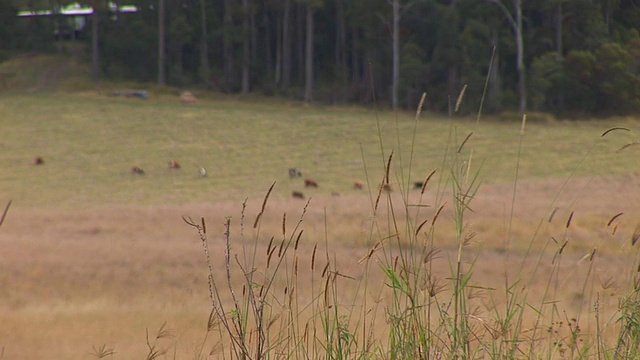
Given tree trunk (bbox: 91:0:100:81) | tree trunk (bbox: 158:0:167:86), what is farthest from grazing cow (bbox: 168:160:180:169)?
tree trunk (bbox: 91:0:100:81)

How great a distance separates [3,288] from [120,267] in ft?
3.08

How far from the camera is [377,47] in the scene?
32.0m

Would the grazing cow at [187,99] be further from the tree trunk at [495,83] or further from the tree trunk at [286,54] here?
the tree trunk at [495,83]

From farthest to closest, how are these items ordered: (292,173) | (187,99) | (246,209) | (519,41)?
(187,99)
(519,41)
(292,173)
(246,209)

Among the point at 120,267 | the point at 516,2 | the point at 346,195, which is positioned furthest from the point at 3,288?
the point at 516,2

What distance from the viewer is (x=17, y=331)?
5301mm

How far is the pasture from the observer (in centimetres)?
514

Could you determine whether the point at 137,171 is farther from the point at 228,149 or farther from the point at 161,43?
the point at 161,43

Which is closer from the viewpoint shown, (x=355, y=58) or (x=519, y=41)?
(x=519, y=41)

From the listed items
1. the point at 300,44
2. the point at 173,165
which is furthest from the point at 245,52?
the point at 173,165

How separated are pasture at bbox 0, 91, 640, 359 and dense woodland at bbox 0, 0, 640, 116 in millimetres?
2646

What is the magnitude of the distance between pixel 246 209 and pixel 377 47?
23.1 metres

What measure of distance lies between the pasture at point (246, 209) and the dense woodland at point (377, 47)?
2.65m

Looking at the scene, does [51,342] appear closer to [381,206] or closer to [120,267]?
[120,267]
